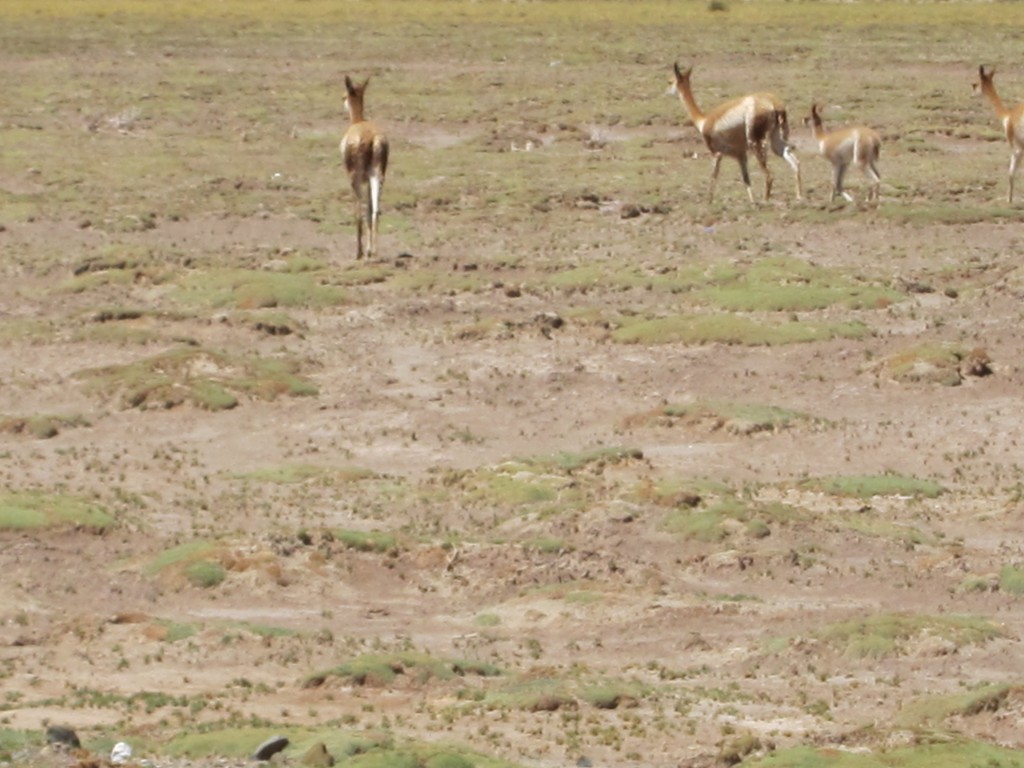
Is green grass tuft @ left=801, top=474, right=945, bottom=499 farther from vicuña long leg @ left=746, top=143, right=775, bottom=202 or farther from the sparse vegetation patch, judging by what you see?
vicuña long leg @ left=746, top=143, right=775, bottom=202

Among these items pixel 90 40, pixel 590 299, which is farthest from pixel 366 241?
pixel 90 40

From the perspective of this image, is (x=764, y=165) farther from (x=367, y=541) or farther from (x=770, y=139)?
(x=367, y=541)

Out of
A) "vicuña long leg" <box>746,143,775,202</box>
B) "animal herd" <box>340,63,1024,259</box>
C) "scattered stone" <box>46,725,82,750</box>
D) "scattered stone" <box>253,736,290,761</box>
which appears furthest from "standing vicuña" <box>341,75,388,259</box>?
"scattered stone" <box>253,736,290,761</box>

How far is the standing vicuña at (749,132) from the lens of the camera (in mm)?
30203

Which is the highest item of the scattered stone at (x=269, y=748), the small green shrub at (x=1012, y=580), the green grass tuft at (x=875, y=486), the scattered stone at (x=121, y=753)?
the scattered stone at (x=269, y=748)

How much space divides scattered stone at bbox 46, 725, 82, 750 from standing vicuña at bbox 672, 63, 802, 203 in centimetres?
1985

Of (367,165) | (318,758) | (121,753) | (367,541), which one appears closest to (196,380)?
(367,541)

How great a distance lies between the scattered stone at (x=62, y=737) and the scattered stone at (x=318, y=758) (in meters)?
1.03

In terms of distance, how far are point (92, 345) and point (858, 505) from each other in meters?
8.47

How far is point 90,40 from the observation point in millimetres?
50500

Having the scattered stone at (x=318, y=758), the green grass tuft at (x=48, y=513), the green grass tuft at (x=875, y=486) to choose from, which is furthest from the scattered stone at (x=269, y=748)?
the green grass tuft at (x=875, y=486)

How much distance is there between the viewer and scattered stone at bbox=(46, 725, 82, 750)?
1084cm

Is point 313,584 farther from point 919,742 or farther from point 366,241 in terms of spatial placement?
point 366,241

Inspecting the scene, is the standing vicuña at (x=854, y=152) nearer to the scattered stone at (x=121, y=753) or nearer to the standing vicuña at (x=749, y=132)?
the standing vicuña at (x=749, y=132)
